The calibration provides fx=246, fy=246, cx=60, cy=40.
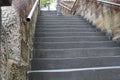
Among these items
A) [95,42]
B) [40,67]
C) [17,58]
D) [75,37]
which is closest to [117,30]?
[95,42]

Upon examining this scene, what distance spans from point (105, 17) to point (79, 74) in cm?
236

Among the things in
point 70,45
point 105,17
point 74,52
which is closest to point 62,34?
point 70,45

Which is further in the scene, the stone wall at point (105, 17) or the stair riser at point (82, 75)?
the stone wall at point (105, 17)

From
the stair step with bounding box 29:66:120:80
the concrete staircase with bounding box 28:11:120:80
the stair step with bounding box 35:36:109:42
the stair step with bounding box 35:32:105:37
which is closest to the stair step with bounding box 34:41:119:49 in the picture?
the concrete staircase with bounding box 28:11:120:80

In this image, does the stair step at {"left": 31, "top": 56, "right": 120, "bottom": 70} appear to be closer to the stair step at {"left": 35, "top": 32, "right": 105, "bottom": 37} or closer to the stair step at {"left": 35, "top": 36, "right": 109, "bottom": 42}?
the stair step at {"left": 35, "top": 36, "right": 109, "bottom": 42}

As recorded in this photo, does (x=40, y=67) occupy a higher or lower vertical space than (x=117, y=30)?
lower

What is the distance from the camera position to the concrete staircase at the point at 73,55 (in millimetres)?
3451

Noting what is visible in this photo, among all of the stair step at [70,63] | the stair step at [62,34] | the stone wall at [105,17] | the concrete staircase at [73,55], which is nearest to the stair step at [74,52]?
the concrete staircase at [73,55]

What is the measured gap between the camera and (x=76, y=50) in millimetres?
4207

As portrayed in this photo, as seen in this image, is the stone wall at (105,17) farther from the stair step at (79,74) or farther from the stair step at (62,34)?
the stair step at (79,74)

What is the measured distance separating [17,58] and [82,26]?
3.90 m

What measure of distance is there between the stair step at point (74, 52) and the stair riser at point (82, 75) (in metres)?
0.70

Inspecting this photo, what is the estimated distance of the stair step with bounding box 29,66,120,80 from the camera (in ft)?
10.9

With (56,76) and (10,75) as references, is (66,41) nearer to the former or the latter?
(56,76)
